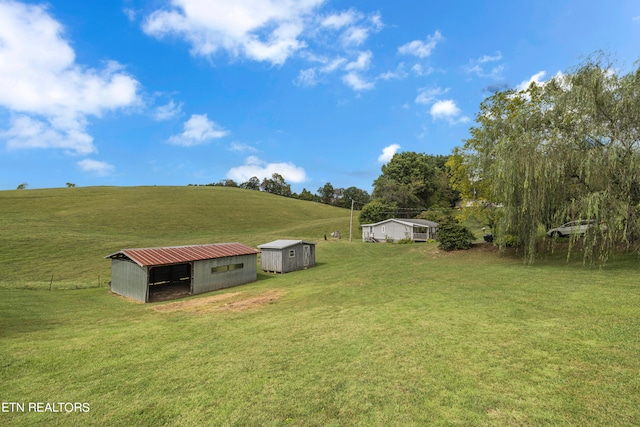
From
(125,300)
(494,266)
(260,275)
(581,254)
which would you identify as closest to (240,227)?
(260,275)

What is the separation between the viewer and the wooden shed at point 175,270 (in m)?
16.5

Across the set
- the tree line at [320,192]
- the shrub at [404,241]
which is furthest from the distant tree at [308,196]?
the shrub at [404,241]

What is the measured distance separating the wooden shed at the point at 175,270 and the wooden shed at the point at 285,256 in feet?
8.46

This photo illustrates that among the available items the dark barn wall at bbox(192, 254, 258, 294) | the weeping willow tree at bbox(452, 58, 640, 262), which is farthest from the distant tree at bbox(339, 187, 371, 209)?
the weeping willow tree at bbox(452, 58, 640, 262)

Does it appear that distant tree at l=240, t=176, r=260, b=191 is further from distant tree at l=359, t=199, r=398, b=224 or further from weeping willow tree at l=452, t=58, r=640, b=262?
weeping willow tree at l=452, t=58, r=640, b=262

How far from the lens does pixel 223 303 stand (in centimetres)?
1388

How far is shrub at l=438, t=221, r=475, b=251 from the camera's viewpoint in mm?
24016

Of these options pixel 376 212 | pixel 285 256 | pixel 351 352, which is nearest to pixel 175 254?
pixel 285 256

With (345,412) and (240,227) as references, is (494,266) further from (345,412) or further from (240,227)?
(240,227)

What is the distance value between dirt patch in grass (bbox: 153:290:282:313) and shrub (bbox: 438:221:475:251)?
15.6 m

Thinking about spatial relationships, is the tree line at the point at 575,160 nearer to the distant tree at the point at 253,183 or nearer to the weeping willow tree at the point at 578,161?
the weeping willow tree at the point at 578,161

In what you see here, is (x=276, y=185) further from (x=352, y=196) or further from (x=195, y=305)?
(x=195, y=305)

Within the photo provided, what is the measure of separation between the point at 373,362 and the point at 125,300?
1586 cm

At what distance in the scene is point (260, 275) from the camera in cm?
2309
